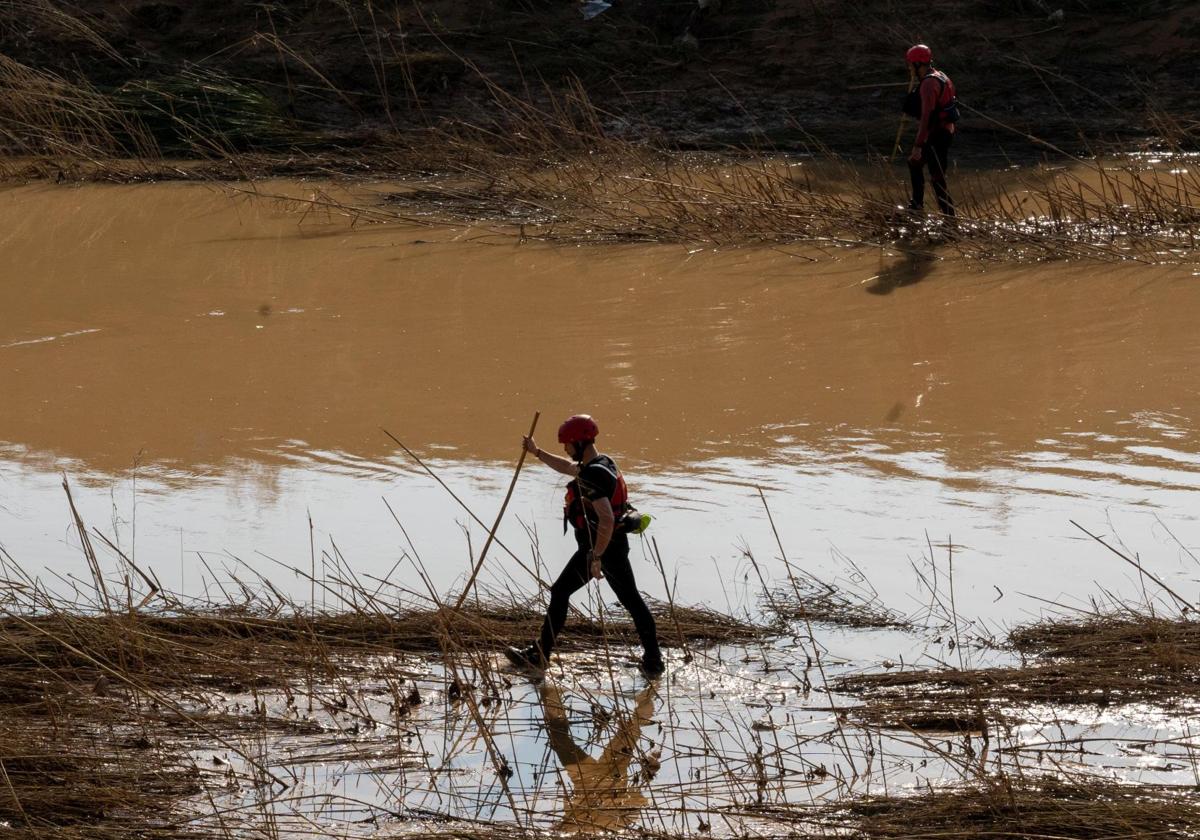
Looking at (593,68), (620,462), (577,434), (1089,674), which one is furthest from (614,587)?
(593,68)

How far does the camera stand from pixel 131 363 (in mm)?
11516

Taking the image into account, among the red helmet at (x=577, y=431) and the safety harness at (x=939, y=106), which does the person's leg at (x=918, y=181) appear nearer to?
the safety harness at (x=939, y=106)

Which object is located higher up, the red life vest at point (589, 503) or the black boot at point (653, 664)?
the red life vest at point (589, 503)

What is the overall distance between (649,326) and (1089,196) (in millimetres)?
5666

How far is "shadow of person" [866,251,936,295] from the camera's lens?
1290cm

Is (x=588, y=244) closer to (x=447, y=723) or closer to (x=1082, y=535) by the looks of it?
(x=1082, y=535)

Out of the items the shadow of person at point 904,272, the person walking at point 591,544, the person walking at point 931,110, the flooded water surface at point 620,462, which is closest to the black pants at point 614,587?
the person walking at point 591,544

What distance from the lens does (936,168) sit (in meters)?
13.3

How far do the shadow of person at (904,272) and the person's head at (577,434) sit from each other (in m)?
6.93

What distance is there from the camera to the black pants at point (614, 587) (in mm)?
6285

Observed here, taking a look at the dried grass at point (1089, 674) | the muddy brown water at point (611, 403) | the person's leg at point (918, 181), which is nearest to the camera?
the dried grass at point (1089, 674)

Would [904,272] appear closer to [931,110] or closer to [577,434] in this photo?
[931,110]

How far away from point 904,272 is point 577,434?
7623 millimetres

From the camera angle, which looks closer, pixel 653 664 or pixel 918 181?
pixel 653 664
